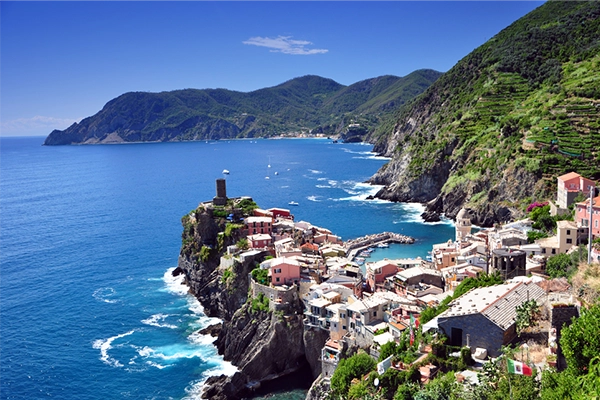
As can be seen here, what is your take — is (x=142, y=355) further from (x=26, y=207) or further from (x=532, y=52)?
(x=532, y=52)

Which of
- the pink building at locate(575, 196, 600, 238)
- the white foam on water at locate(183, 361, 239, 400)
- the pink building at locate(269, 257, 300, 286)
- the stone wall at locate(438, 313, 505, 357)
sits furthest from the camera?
the pink building at locate(575, 196, 600, 238)

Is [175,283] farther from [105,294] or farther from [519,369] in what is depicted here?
[519,369]

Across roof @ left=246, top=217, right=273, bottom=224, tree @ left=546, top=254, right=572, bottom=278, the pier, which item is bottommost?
the pier

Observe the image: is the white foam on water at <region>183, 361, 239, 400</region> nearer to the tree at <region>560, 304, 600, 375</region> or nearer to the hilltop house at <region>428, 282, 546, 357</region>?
the hilltop house at <region>428, 282, 546, 357</region>

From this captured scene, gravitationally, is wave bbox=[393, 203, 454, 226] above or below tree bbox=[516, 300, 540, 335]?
below

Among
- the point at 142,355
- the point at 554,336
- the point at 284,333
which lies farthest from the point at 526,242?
the point at 142,355

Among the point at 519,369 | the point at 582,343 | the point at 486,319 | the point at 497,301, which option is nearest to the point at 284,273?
the point at 497,301

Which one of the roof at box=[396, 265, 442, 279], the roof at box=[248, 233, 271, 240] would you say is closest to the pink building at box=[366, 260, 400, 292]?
the roof at box=[396, 265, 442, 279]

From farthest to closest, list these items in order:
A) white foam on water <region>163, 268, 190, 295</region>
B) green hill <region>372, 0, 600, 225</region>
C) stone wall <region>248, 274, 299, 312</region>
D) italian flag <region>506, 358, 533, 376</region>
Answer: green hill <region>372, 0, 600, 225</region> < white foam on water <region>163, 268, 190, 295</region> < stone wall <region>248, 274, 299, 312</region> < italian flag <region>506, 358, 533, 376</region>
